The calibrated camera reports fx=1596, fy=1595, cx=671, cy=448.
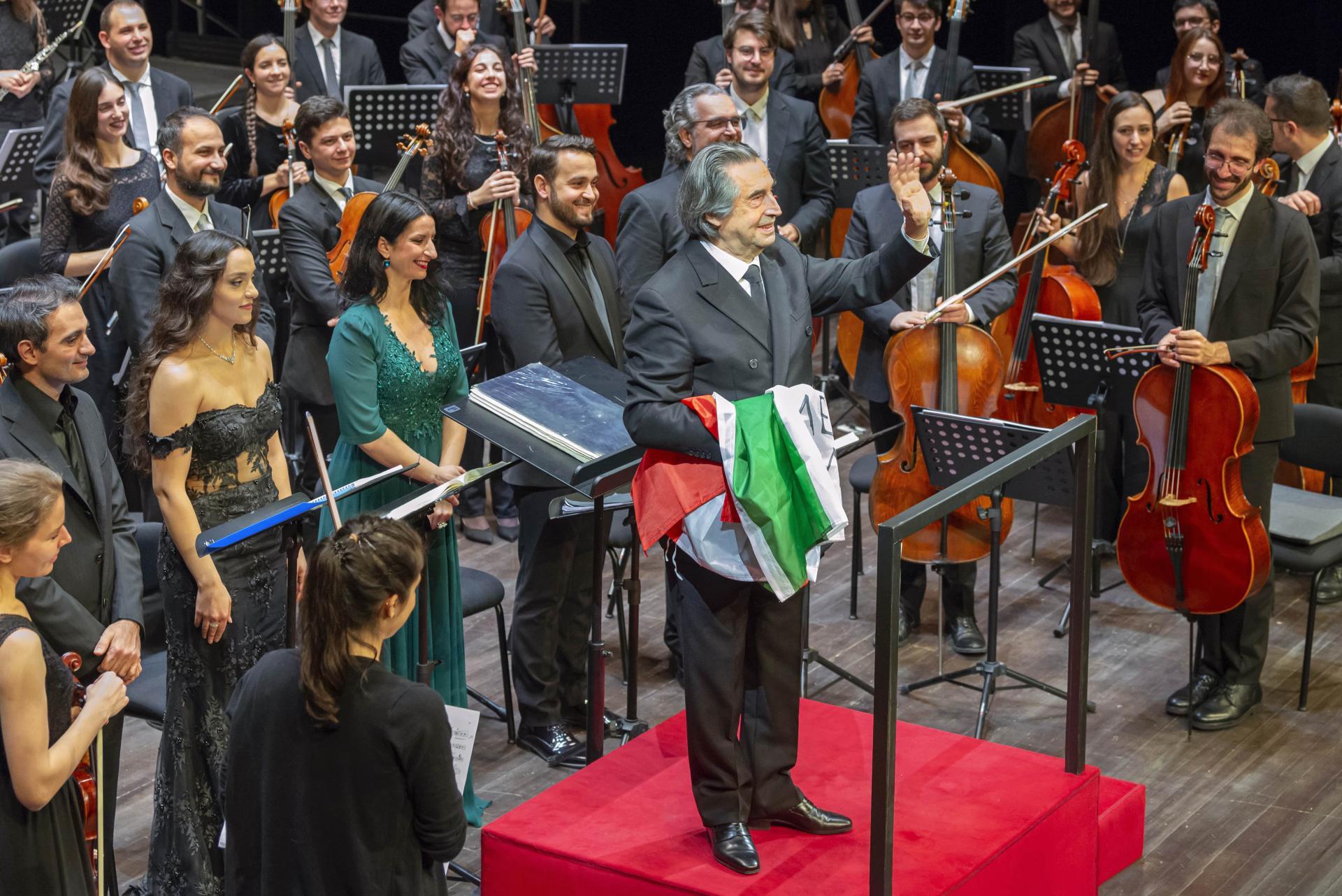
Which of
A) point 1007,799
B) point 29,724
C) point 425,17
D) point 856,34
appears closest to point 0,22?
point 425,17

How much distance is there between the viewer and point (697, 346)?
114 inches

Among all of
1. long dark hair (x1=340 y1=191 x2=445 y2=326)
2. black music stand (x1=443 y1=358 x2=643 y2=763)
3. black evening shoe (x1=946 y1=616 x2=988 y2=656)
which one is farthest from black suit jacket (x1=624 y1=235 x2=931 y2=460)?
black evening shoe (x1=946 y1=616 x2=988 y2=656)

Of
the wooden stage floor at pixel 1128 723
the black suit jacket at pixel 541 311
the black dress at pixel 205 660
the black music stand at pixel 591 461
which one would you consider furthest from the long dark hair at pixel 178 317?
the wooden stage floor at pixel 1128 723

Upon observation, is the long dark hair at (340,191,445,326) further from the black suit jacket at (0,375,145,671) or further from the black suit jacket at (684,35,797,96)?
the black suit jacket at (684,35,797,96)

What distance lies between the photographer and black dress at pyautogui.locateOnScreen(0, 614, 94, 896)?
102 inches

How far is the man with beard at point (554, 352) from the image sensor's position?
4004 millimetres

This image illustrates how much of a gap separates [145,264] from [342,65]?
233cm

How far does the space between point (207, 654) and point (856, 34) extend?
15.2ft

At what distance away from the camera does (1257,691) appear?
443cm

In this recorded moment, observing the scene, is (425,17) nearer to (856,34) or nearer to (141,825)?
(856,34)

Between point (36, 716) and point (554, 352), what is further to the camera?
point (554, 352)

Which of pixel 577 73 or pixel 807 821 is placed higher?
pixel 577 73

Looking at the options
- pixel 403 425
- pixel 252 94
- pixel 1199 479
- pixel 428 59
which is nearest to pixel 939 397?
pixel 1199 479

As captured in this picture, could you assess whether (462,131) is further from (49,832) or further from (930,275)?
(49,832)
